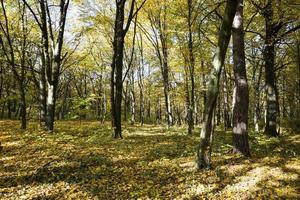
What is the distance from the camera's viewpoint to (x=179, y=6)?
56.1 feet

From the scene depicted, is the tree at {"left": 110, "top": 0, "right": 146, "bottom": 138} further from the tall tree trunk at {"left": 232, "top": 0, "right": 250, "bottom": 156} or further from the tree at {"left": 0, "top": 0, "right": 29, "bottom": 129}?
the tall tree trunk at {"left": 232, "top": 0, "right": 250, "bottom": 156}

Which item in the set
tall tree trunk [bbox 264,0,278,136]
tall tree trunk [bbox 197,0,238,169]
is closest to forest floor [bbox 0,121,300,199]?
tall tree trunk [bbox 197,0,238,169]

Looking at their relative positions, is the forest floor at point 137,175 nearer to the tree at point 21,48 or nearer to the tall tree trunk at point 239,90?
the tall tree trunk at point 239,90

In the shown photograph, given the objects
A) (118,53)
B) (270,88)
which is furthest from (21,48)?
(270,88)

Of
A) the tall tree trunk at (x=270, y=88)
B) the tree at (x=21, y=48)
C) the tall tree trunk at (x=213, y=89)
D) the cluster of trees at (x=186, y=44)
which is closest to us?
the tall tree trunk at (x=213, y=89)

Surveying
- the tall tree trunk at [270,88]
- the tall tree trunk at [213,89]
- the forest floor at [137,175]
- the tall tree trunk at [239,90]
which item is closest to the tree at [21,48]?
the forest floor at [137,175]

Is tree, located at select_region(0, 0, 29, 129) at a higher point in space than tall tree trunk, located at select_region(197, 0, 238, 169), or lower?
higher

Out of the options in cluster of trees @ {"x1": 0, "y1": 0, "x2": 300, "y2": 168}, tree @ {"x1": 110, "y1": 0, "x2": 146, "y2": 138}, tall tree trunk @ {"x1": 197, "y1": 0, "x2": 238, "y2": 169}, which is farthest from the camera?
tree @ {"x1": 110, "y1": 0, "x2": 146, "y2": 138}

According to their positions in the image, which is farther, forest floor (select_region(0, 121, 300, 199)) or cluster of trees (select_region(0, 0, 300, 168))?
cluster of trees (select_region(0, 0, 300, 168))

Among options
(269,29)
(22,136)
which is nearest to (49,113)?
(22,136)

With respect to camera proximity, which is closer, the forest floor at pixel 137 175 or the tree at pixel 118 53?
the forest floor at pixel 137 175

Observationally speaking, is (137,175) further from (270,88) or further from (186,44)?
(186,44)

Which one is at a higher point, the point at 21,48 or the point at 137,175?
the point at 21,48

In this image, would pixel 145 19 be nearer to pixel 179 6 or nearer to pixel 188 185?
pixel 179 6
